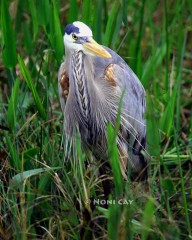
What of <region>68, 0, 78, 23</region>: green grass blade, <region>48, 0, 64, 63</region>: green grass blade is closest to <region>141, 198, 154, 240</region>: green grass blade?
<region>48, 0, 64, 63</region>: green grass blade

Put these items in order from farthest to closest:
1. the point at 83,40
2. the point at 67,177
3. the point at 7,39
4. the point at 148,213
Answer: the point at 7,39, the point at 83,40, the point at 67,177, the point at 148,213

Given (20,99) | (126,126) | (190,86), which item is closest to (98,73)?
(126,126)

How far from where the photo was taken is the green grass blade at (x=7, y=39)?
3002 mm

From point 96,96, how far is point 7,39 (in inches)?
18.6

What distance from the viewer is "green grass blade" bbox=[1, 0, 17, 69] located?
9.85 feet

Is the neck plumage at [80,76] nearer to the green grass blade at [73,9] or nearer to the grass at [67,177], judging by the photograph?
the grass at [67,177]

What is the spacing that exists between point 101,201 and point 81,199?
26 centimetres

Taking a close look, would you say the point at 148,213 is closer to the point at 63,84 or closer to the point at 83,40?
the point at 83,40

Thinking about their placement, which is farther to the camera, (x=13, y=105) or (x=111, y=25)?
(x=111, y=25)

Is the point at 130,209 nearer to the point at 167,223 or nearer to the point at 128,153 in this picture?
the point at 167,223

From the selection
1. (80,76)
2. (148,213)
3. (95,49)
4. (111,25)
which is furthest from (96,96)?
(148,213)

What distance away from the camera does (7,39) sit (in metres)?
3.01

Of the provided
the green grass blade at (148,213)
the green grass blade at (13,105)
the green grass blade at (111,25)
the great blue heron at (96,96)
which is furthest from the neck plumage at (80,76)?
the green grass blade at (148,213)

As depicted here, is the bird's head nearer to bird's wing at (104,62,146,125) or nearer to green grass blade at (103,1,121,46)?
bird's wing at (104,62,146,125)
